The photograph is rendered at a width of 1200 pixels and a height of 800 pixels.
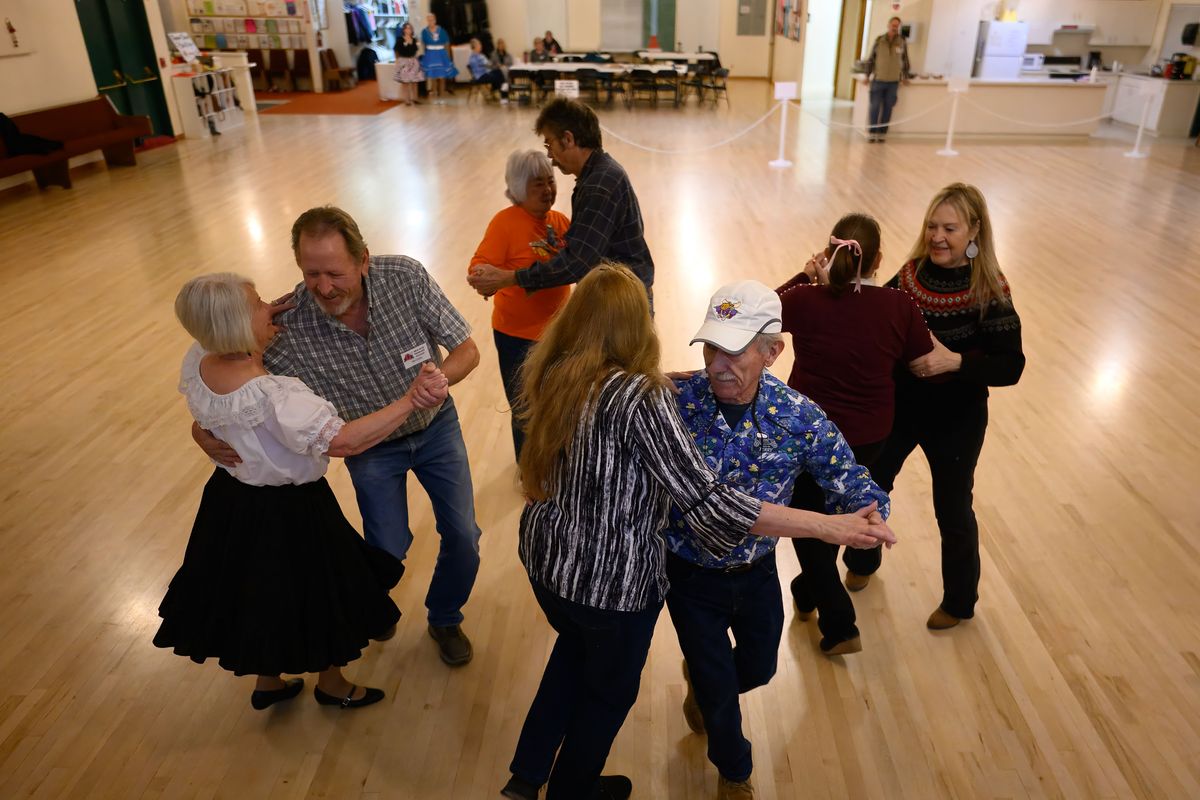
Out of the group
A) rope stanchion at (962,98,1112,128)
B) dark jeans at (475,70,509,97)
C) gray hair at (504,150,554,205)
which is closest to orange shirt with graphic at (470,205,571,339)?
gray hair at (504,150,554,205)

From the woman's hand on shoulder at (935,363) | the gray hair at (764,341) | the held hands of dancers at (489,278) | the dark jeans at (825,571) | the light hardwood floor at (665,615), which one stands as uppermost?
the gray hair at (764,341)

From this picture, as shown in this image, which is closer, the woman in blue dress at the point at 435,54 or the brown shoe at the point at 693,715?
the brown shoe at the point at 693,715

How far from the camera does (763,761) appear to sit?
249 centimetres

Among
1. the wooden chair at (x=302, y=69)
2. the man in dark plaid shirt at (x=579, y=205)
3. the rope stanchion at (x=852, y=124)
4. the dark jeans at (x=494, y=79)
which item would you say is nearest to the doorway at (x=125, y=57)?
the wooden chair at (x=302, y=69)

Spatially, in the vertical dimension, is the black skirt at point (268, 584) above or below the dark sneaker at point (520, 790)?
above

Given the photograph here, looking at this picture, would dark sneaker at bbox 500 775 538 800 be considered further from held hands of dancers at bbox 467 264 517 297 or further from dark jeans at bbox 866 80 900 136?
dark jeans at bbox 866 80 900 136

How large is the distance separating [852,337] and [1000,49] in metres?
13.8

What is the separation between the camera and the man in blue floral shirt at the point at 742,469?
184cm

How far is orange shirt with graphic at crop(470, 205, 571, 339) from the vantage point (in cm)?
323

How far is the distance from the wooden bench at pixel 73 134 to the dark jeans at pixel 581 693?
9864 mm

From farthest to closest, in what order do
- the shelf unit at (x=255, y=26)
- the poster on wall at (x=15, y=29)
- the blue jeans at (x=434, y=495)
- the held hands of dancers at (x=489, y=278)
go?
the shelf unit at (x=255, y=26), the poster on wall at (x=15, y=29), the held hands of dancers at (x=489, y=278), the blue jeans at (x=434, y=495)

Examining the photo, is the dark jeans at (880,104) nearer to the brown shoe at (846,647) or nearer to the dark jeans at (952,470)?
the dark jeans at (952,470)

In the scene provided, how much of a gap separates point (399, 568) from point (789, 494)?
Answer: 1267 mm

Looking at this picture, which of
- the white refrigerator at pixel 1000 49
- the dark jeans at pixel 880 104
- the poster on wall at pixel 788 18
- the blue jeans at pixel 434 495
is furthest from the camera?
the poster on wall at pixel 788 18
